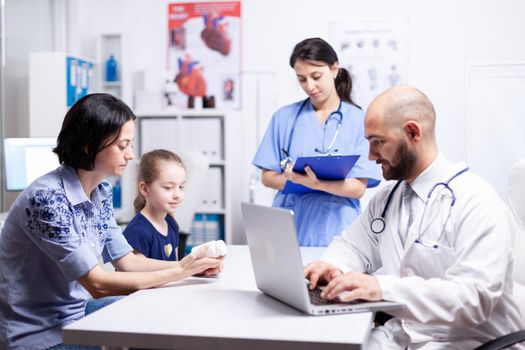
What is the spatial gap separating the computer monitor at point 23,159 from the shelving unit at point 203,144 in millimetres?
917

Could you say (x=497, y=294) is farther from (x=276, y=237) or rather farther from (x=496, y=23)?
(x=496, y=23)

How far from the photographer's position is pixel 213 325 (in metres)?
1.37

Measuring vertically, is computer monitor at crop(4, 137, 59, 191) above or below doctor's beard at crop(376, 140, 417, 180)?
below

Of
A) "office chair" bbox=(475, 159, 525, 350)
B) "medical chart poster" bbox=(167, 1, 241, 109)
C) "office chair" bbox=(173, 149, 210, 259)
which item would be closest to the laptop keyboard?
"office chair" bbox=(475, 159, 525, 350)

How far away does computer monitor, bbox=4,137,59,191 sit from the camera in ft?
11.9

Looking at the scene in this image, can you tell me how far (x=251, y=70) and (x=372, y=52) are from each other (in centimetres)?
83

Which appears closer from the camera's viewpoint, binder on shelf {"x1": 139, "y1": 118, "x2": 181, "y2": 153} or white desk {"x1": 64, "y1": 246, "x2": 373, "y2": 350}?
white desk {"x1": 64, "y1": 246, "x2": 373, "y2": 350}

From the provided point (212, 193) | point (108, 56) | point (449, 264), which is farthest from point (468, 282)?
point (108, 56)

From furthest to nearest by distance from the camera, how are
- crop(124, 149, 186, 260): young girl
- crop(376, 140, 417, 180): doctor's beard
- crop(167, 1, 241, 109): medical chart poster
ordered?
crop(167, 1, 241, 109): medical chart poster → crop(124, 149, 186, 260): young girl → crop(376, 140, 417, 180): doctor's beard

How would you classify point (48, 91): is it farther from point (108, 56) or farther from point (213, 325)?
point (213, 325)


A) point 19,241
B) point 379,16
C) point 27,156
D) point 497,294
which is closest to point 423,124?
point 497,294

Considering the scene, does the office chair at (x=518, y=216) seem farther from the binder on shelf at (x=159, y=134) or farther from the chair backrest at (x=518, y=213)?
the binder on shelf at (x=159, y=134)

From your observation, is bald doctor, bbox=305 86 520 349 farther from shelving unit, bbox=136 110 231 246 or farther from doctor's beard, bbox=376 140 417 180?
shelving unit, bbox=136 110 231 246

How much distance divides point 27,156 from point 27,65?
115cm
